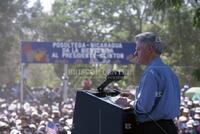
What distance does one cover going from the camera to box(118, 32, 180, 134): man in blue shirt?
161 inches

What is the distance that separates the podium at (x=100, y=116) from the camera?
13.1 ft

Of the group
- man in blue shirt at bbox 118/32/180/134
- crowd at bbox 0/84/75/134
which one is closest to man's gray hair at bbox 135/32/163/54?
man in blue shirt at bbox 118/32/180/134

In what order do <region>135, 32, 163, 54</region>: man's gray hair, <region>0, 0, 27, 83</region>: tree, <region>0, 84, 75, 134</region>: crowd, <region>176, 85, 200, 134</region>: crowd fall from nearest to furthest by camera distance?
<region>135, 32, 163, 54</region>: man's gray hair, <region>0, 84, 75, 134</region>: crowd, <region>176, 85, 200, 134</region>: crowd, <region>0, 0, 27, 83</region>: tree

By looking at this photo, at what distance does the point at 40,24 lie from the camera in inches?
2392

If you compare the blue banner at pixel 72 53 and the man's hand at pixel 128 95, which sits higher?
the man's hand at pixel 128 95

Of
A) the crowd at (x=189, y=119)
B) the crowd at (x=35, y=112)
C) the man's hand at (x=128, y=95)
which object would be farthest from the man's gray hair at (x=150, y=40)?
the crowd at (x=189, y=119)

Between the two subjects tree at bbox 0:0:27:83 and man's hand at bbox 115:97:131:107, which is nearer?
man's hand at bbox 115:97:131:107

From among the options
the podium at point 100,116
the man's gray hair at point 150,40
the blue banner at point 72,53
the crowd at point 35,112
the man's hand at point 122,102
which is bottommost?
the crowd at point 35,112

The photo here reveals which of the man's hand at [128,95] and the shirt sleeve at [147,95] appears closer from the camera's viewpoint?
the shirt sleeve at [147,95]

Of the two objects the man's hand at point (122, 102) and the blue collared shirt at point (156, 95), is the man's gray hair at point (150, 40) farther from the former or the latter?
the man's hand at point (122, 102)

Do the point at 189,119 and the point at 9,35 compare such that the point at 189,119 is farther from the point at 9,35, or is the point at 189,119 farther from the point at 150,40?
the point at 9,35

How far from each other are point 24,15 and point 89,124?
185 feet

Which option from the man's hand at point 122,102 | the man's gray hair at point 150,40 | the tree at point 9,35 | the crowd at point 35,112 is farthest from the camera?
the tree at point 9,35

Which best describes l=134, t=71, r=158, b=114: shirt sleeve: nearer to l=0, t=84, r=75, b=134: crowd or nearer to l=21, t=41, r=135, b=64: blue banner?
l=0, t=84, r=75, b=134: crowd
